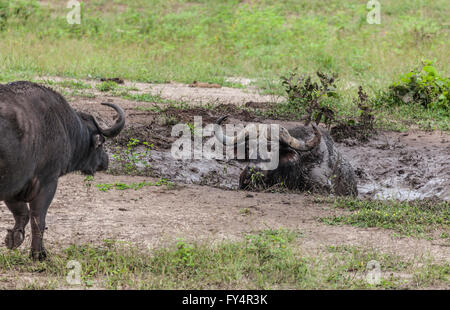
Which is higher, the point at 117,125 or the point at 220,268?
the point at 117,125

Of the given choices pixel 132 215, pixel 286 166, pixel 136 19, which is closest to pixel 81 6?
pixel 136 19

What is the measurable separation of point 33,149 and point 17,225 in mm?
684

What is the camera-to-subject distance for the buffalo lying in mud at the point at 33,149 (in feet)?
14.0

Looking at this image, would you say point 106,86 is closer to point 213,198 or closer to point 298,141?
point 298,141

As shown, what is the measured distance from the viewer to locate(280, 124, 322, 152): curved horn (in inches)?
303

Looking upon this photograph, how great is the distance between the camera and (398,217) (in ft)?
19.8

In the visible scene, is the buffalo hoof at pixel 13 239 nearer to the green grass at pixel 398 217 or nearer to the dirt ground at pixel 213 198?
the dirt ground at pixel 213 198

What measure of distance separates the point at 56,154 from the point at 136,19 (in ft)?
45.4

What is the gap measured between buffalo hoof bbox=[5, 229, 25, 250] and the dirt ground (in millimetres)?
470

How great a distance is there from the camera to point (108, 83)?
11148mm

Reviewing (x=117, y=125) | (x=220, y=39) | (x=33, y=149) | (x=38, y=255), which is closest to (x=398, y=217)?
(x=117, y=125)

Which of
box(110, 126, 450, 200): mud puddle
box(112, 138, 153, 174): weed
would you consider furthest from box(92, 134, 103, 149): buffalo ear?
box(110, 126, 450, 200): mud puddle

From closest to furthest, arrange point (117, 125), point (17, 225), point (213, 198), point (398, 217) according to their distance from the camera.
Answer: point (17, 225), point (117, 125), point (398, 217), point (213, 198)

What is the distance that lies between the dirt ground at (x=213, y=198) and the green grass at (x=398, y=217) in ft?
0.50
